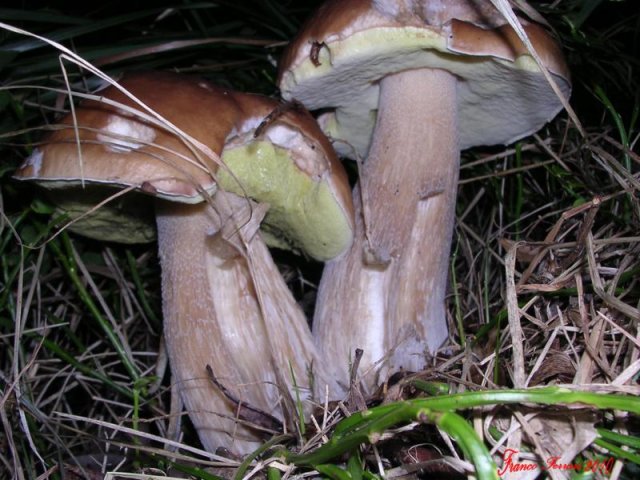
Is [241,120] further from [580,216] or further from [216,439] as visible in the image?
[580,216]

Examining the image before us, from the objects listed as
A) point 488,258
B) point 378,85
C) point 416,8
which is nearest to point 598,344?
point 488,258

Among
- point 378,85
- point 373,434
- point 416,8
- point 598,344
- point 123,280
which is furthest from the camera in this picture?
point 123,280
